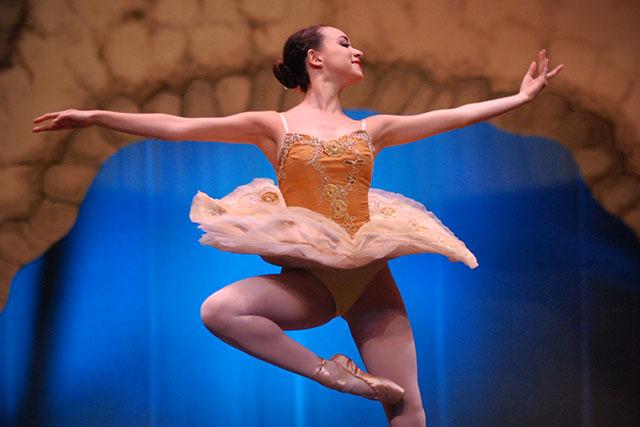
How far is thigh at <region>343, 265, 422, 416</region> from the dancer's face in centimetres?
60

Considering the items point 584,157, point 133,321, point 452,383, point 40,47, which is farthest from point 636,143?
point 40,47

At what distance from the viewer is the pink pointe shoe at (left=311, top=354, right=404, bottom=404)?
2012 millimetres

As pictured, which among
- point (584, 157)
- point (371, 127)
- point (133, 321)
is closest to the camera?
point (371, 127)

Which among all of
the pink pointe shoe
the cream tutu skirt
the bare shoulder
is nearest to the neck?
the bare shoulder

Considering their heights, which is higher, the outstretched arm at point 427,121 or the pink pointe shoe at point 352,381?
the outstretched arm at point 427,121

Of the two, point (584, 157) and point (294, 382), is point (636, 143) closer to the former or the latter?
point (584, 157)

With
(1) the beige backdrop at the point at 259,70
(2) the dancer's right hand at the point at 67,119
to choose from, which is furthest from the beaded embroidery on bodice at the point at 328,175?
(1) the beige backdrop at the point at 259,70

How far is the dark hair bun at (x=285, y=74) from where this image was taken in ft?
8.18

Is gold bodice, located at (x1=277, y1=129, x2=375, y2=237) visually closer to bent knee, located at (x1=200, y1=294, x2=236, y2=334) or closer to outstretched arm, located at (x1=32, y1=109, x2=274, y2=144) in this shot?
outstretched arm, located at (x1=32, y1=109, x2=274, y2=144)

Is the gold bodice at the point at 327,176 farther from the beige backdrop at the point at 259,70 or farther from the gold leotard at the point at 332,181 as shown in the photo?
the beige backdrop at the point at 259,70

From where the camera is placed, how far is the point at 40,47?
3.63 m

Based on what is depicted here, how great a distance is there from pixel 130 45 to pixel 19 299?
123 cm

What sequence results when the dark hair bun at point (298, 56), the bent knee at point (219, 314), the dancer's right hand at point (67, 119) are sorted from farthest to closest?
the dark hair bun at point (298, 56)
the dancer's right hand at point (67, 119)
the bent knee at point (219, 314)

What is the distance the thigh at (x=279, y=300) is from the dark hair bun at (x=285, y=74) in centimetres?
65
